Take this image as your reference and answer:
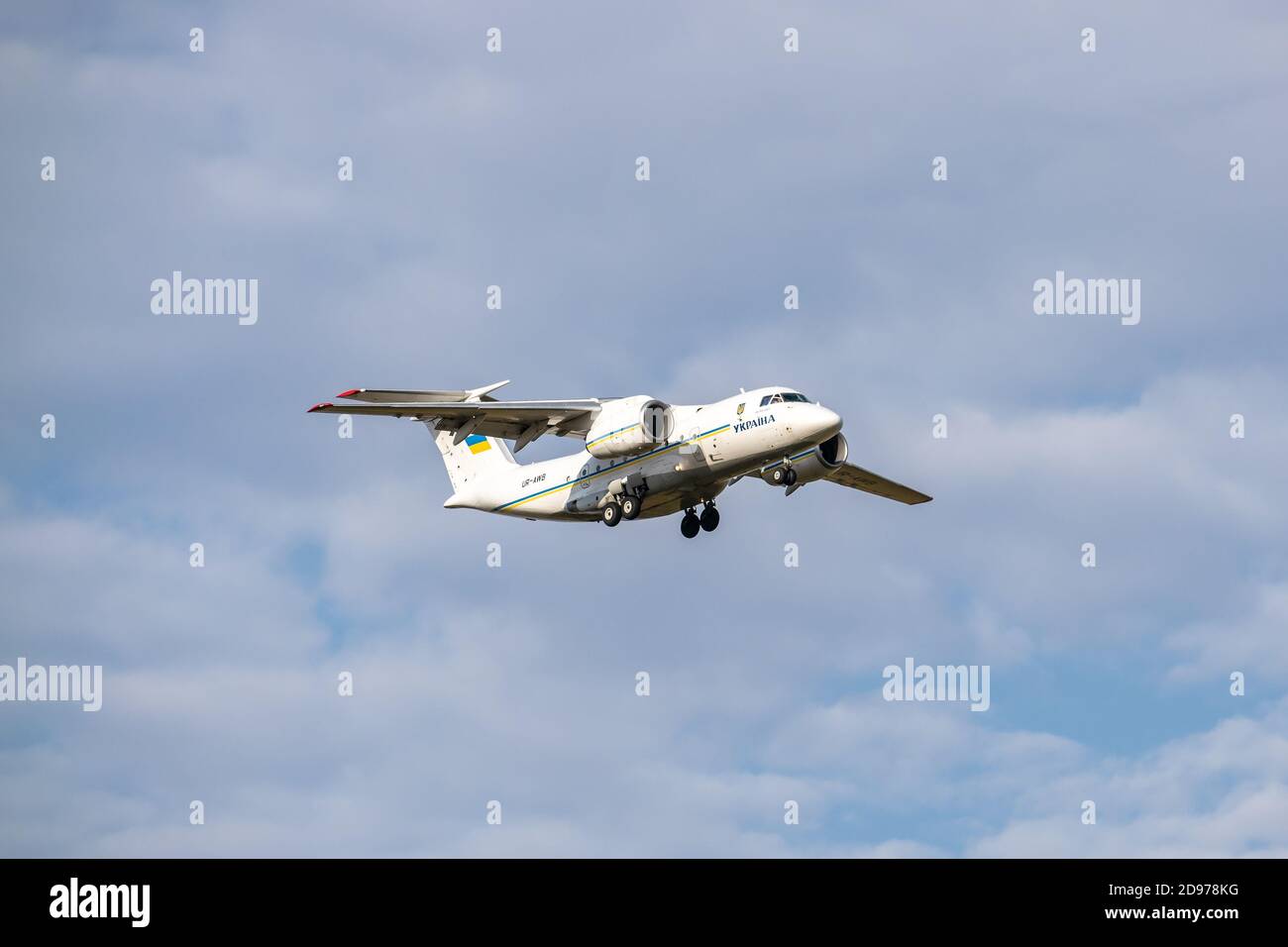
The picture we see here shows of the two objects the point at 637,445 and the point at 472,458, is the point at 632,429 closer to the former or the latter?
the point at 637,445

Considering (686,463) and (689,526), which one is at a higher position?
(686,463)

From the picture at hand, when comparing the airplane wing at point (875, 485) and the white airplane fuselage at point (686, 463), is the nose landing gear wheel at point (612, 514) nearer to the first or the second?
the white airplane fuselage at point (686, 463)

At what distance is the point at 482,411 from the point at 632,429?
12.4ft

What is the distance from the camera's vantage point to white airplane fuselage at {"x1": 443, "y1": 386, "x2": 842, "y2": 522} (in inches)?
1508

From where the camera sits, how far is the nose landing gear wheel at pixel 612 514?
1610 inches

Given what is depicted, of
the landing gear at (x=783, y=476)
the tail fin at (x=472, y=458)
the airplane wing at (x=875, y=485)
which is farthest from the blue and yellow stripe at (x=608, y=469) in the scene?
the airplane wing at (x=875, y=485)

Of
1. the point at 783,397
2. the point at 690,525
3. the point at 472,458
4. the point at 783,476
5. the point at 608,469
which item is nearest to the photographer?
the point at 783,397

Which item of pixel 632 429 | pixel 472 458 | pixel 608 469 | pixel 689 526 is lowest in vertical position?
pixel 689 526

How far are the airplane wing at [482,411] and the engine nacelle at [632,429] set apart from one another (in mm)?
1525

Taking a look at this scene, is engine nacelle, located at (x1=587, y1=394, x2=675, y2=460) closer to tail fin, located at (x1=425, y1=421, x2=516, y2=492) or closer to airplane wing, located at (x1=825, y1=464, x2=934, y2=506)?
tail fin, located at (x1=425, y1=421, x2=516, y2=492)

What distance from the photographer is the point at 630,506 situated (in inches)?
1603

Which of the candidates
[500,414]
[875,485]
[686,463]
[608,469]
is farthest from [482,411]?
[875,485]

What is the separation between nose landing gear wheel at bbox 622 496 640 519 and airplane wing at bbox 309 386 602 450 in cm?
233
